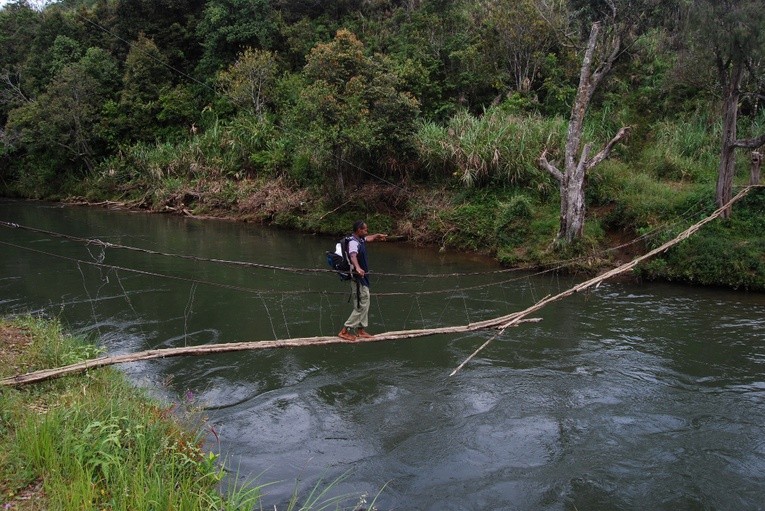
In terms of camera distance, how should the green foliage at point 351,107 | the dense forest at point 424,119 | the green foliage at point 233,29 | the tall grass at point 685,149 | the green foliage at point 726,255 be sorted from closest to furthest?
the green foliage at point 726,255 → the dense forest at point 424,119 → the tall grass at point 685,149 → the green foliage at point 351,107 → the green foliage at point 233,29

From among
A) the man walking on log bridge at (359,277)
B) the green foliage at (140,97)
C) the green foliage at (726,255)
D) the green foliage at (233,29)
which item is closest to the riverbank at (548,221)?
the green foliage at (726,255)

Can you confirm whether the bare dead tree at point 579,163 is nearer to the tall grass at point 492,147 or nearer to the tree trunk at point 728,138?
the tree trunk at point 728,138

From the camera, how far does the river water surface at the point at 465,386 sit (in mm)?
6664

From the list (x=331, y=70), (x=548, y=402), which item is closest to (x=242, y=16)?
(x=331, y=70)

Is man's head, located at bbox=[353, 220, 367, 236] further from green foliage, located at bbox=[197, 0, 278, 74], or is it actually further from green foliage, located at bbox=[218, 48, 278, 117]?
green foliage, located at bbox=[197, 0, 278, 74]

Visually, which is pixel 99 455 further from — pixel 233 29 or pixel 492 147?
pixel 233 29

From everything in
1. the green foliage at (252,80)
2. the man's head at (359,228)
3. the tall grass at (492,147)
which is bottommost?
the man's head at (359,228)

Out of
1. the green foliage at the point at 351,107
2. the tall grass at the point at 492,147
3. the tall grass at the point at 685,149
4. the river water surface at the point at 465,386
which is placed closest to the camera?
the river water surface at the point at 465,386

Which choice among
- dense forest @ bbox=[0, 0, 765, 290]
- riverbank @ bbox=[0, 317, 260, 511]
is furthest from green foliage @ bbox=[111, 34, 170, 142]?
riverbank @ bbox=[0, 317, 260, 511]

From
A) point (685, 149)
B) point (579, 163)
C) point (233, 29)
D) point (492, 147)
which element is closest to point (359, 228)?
point (579, 163)

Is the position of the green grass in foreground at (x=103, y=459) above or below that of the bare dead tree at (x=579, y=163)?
below

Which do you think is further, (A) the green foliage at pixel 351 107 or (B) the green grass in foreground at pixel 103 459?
(A) the green foliage at pixel 351 107

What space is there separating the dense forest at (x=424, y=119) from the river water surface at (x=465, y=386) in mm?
2725

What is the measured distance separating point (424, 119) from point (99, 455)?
19545 millimetres
